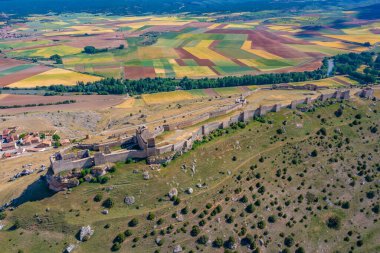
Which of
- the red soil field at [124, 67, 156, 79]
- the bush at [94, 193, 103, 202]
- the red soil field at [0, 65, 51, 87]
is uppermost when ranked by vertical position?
the red soil field at [0, 65, 51, 87]

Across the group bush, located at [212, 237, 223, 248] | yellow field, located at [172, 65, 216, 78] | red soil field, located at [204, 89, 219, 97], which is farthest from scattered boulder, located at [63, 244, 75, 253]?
yellow field, located at [172, 65, 216, 78]

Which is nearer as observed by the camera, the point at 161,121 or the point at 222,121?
the point at 222,121

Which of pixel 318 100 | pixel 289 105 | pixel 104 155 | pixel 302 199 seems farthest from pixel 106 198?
pixel 318 100

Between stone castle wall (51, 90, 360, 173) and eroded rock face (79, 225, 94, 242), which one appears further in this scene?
stone castle wall (51, 90, 360, 173)

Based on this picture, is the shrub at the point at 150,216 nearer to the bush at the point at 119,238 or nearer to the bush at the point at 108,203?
the bush at the point at 119,238

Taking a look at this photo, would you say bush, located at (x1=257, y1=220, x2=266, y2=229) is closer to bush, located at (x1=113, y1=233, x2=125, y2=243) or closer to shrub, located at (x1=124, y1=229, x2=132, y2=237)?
shrub, located at (x1=124, y1=229, x2=132, y2=237)

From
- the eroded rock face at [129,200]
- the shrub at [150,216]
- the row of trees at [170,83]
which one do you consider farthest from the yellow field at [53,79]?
→ the shrub at [150,216]

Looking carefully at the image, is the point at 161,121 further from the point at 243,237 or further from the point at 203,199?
the point at 243,237
